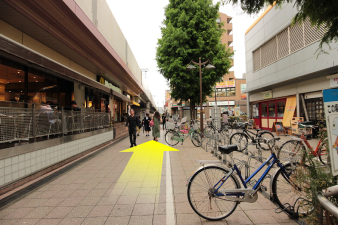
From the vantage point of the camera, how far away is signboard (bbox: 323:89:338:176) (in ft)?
6.61

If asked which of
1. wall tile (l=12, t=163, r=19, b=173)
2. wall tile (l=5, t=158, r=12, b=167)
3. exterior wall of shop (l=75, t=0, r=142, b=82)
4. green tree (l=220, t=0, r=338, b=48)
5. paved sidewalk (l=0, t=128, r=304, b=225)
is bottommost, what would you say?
paved sidewalk (l=0, t=128, r=304, b=225)

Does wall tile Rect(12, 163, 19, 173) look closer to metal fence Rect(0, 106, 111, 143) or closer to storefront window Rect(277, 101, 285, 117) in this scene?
metal fence Rect(0, 106, 111, 143)

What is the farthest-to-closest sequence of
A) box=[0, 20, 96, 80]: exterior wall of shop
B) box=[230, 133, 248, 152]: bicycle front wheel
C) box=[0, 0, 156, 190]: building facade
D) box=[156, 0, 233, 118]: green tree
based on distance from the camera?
box=[156, 0, 233, 118]: green tree → box=[230, 133, 248, 152]: bicycle front wheel → box=[0, 20, 96, 80]: exterior wall of shop → box=[0, 0, 156, 190]: building facade

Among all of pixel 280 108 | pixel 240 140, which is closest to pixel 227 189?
pixel 240 140

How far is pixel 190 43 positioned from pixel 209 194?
15046mm

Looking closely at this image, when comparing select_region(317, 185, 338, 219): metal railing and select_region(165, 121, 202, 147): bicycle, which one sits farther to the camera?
select_region(165, 121, 202, 147): bicycle

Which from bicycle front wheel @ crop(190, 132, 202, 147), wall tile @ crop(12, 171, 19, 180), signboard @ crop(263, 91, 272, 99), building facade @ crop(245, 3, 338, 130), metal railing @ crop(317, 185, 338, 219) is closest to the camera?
metal railing @ crop(317, 185, 338, 219)

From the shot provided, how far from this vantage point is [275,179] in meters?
3.00

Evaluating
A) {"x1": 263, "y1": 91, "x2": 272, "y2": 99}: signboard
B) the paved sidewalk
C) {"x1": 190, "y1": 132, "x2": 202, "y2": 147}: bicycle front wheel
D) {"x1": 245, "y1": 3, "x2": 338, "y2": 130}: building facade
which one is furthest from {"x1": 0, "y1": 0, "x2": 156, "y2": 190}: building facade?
{"x1": 263, "y1": 91, "x2": 272, "y2": 99}: signboard

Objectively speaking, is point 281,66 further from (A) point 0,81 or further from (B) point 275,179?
(A) point 0,81

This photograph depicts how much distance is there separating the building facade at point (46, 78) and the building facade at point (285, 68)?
28.4 ft

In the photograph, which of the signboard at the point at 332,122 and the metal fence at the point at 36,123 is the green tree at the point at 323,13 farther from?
the metal fence at the point at 36,123

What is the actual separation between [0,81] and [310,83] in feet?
52.3

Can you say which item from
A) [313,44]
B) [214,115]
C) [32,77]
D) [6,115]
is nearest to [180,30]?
[214,115]
